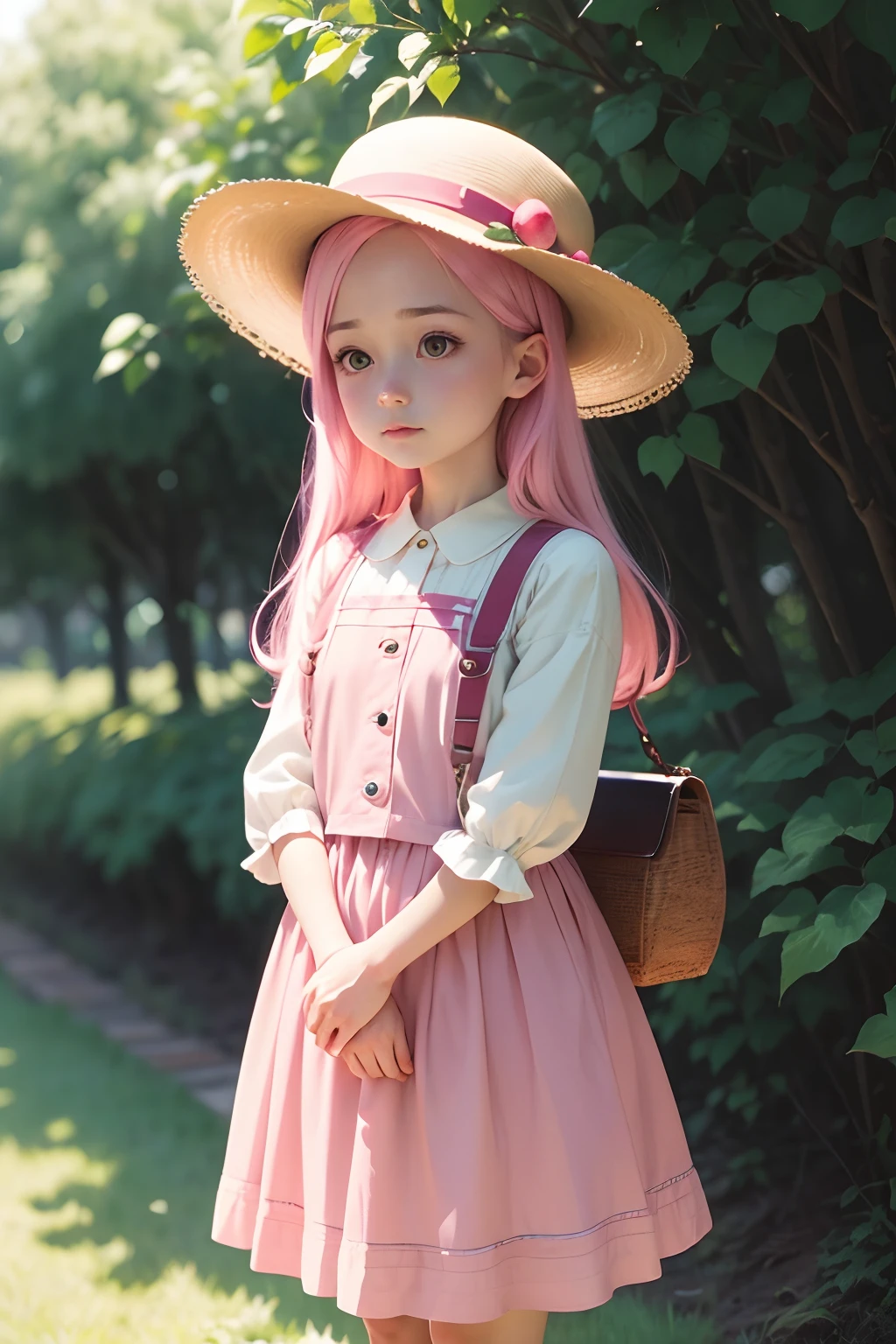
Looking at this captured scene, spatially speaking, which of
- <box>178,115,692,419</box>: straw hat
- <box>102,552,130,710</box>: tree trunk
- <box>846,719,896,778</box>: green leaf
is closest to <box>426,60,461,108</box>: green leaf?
<box>178,115,692,419</box>: straw hat

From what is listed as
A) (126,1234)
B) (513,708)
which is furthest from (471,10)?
(126,1234)

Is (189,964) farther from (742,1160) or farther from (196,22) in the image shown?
(196,22)

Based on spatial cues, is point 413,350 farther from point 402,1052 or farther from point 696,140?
point 402,1052

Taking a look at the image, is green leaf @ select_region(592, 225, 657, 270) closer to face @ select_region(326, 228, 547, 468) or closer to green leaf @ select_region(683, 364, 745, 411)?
green leaf @ select_region(683, 364, 745, 411)

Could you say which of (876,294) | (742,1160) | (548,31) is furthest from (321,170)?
(742,1160)

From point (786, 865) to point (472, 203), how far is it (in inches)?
43.9

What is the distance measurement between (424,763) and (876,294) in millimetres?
1180

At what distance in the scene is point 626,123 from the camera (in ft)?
6.89

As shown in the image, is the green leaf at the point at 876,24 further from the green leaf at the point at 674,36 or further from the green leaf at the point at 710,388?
the green leaf at the point at 710,388

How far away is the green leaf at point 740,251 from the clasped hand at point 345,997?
1.23 meters

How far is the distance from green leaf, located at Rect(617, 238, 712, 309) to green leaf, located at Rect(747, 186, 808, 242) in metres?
0.12

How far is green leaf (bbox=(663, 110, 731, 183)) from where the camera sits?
208cm

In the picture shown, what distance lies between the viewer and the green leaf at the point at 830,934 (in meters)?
2.00

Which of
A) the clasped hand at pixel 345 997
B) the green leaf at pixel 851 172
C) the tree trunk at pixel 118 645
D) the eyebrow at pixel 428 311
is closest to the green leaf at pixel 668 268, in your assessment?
the green leaf at pixel 851 172
